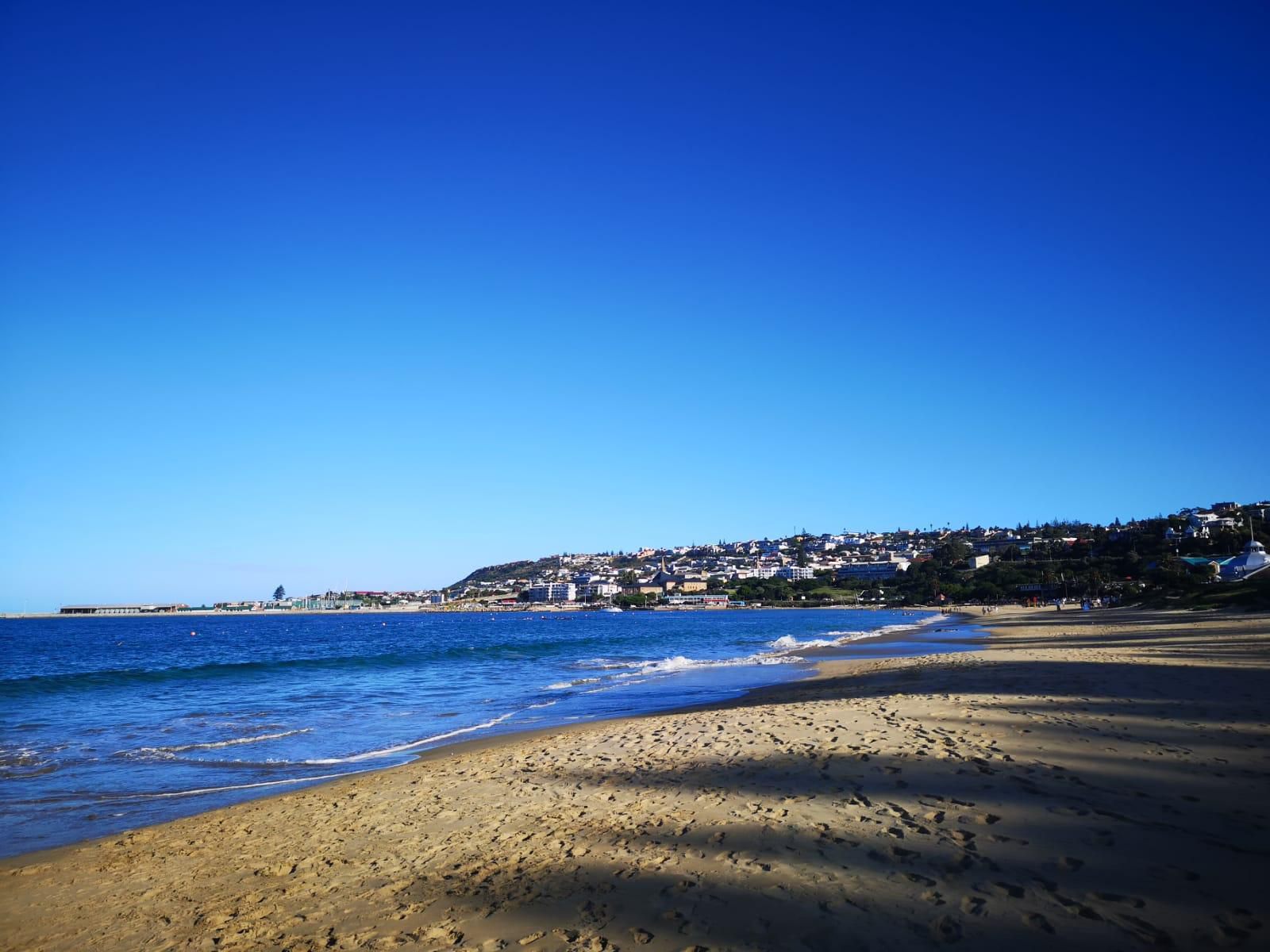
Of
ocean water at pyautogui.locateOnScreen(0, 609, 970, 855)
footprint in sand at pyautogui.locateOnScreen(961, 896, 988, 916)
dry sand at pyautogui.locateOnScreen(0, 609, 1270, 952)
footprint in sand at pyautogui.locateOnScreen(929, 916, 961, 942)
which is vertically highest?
footprint in sand at pyautogui.locateOnScreen(929, 916, 961, 942)

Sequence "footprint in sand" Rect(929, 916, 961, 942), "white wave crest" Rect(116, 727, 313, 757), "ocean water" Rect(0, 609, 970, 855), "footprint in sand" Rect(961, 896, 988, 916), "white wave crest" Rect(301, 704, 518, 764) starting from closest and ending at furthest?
"footprint in sand" Rect(929, 916, 961, 942), "footprint in sand" Rect(961, 896, 988, 916), "ocean water" Rect(0, 609, 970, 855), "white wave crest" Rect(301, 704, 518, 764), "white wave crest" Rect(116, 727, 313, 757)

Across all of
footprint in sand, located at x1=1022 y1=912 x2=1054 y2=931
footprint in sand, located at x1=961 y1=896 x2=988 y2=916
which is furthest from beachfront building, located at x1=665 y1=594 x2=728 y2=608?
footprint in sand, located at x1=1022 y1=912 x2=1054 y2=931

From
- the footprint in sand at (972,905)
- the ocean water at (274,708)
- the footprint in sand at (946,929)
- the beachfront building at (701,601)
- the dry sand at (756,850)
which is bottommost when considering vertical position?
the beachfront building at (701,601)

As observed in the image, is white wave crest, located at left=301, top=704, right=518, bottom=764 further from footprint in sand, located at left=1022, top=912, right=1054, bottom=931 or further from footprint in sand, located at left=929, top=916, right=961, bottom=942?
footprint in sand, located at left=1022, top=912, right=1054, bottom=931

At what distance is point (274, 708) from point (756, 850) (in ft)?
64.7

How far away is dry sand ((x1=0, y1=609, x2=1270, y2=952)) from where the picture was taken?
4680 millimetres

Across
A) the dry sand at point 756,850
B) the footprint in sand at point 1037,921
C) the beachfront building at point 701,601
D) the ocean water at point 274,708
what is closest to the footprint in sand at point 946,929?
the dry sand at point 756,850

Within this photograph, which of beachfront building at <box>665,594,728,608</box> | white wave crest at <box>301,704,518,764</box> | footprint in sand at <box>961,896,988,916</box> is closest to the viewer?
footprint in sand at <box>961,896,988,916</box>

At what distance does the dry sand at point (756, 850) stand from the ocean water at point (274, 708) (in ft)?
8.06

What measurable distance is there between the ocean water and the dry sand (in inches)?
96.7

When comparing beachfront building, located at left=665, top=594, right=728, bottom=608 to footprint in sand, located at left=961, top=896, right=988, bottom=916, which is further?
beachfront building, located at left=665, top=594, right=728, bottom=608

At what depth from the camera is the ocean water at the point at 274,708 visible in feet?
38.6

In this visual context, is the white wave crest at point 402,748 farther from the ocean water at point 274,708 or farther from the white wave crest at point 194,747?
the white wave crest at point 194,747

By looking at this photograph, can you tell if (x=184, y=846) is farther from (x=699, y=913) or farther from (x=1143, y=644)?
(x=1143, y=644)
